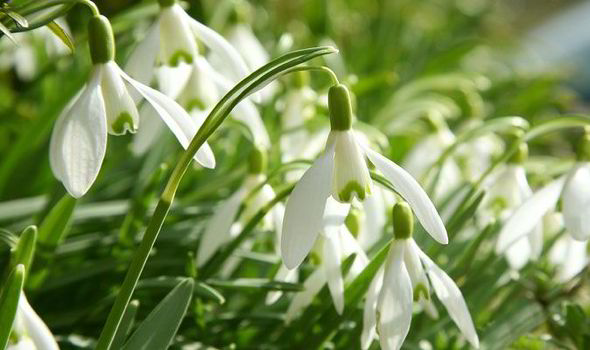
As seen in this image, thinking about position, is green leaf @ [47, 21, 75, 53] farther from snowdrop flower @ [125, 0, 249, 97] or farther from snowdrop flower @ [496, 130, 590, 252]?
snowdrop flower @ [496, 130, 590, 252]

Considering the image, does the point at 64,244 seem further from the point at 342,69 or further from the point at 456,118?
the point at 456,118

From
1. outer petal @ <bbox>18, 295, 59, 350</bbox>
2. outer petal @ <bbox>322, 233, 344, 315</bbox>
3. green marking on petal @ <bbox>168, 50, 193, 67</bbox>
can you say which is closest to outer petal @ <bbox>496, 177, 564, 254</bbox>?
outer petal @ <bbox>322, 233, 344, 315</bbox>

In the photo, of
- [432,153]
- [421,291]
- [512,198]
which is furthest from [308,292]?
[432,153]

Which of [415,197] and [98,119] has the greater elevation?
[98,119]

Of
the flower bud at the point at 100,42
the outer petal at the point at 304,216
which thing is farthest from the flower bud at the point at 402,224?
the flower bud at the point at 100,42

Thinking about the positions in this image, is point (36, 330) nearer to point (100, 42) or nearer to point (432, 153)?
point (100, 42)

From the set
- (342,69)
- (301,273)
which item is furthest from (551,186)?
(342,69)
